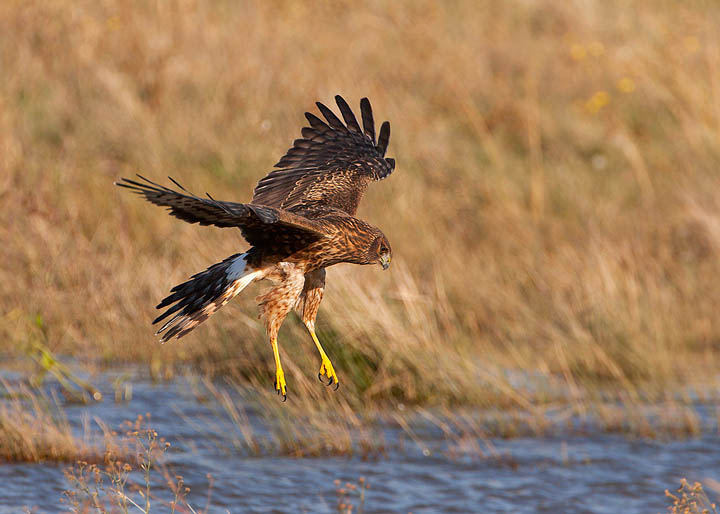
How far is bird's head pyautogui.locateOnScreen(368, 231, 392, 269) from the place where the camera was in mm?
5152

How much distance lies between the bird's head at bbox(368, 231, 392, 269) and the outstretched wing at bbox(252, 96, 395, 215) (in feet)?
1.81

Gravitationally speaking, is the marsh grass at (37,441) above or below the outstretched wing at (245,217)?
below

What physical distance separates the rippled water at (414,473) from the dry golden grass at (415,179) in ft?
1.45

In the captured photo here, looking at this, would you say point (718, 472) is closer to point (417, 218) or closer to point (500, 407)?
point (500, 407)

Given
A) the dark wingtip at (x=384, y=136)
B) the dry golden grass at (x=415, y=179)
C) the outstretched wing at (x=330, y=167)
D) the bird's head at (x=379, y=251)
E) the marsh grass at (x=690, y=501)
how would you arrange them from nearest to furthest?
the marsh grass at (x=690, y=501) → the bird's head at (x=379, y=251) → the outstretched wing at (x=330, y=167) → the dark wingtip at (x=384, y=136) → the dry golden grass at (x=415, y=179)

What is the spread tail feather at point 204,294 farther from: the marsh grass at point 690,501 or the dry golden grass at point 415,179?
the marsh grass at point 690,501

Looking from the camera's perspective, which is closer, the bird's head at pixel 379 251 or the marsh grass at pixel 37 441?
the bird's head at pixel 379 251

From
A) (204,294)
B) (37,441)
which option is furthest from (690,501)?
(37,441)

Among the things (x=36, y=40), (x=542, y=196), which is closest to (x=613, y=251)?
(x=542, y=196)

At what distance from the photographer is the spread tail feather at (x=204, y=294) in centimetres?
485

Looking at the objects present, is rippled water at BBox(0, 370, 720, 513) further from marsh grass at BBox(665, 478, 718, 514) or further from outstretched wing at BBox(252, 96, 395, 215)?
outstretched wing at BBox(252, 96, 395, 215)

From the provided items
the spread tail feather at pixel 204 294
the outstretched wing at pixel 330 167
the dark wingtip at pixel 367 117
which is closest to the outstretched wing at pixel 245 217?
the spread tail feather at pixel 204 294

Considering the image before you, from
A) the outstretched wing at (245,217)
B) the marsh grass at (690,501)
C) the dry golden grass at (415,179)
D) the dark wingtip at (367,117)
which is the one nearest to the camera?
the outstretched wing at (245,217)

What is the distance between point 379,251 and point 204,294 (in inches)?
31.2
